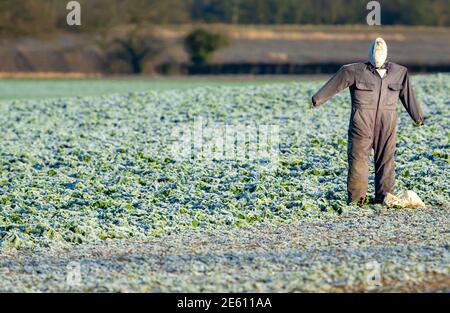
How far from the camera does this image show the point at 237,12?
116m

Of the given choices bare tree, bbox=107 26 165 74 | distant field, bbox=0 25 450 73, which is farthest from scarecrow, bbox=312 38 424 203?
bare tree, bbox=107 26 165 74

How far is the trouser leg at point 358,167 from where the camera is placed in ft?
49.8

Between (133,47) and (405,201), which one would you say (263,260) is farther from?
(133,47)

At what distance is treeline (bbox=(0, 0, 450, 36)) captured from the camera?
85.8 m

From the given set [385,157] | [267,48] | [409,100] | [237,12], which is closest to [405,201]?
[385,157]

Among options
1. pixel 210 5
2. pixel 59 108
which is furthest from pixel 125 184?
pixel 210 5

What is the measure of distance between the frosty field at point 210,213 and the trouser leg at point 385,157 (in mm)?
325

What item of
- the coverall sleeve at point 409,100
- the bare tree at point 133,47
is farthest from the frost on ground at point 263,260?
the bare tree at point 133,47

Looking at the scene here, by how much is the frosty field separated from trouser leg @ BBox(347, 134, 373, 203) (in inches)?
10.0

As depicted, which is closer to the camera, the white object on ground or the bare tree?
the white object on ground

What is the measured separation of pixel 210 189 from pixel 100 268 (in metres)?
6.45

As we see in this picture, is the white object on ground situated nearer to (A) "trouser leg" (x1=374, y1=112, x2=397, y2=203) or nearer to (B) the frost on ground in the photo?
(A) "trouser leg" (x1=374, y1=112, x2=397, y2=203)
